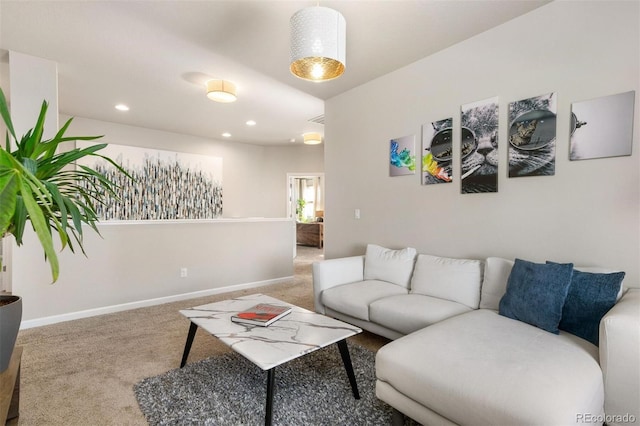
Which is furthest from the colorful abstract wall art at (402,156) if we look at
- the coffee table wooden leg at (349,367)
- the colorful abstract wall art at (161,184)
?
the colorful abstract wall art at (161,184)

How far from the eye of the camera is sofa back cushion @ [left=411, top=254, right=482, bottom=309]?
242 centimetres

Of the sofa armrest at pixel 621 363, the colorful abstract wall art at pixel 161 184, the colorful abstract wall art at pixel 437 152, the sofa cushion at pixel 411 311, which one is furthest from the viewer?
the colorful abstract wall art at pixel 161 184

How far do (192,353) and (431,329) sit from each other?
1.84 metres

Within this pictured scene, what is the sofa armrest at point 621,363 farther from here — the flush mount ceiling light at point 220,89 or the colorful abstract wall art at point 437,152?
the flush mount ceiling light at point 220,89

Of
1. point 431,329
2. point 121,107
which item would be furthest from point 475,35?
point 121,107

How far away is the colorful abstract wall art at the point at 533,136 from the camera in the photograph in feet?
7.47

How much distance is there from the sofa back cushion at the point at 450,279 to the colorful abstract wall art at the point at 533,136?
81 cm

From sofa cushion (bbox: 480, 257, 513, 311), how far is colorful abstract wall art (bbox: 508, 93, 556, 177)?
71cm

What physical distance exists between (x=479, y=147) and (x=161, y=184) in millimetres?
5458

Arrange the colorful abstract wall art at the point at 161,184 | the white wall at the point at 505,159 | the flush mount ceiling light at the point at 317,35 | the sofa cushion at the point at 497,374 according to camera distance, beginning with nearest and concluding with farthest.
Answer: the sofa cushion at the point at 497,374, the flush mount ceiling light at the point at 317,35, the white wall at the point at 505,159, the colorful abstract wall art at the point at 161,184

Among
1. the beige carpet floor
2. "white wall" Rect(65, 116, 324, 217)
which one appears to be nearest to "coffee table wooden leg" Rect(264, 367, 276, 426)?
the beige carpet floor

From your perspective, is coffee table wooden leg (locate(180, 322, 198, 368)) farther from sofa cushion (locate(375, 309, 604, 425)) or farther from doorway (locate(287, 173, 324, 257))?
doorway (locate(287, 173, 324, 257))

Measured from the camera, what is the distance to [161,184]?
598 cm

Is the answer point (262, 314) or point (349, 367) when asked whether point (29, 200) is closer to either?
point (262, 314)
